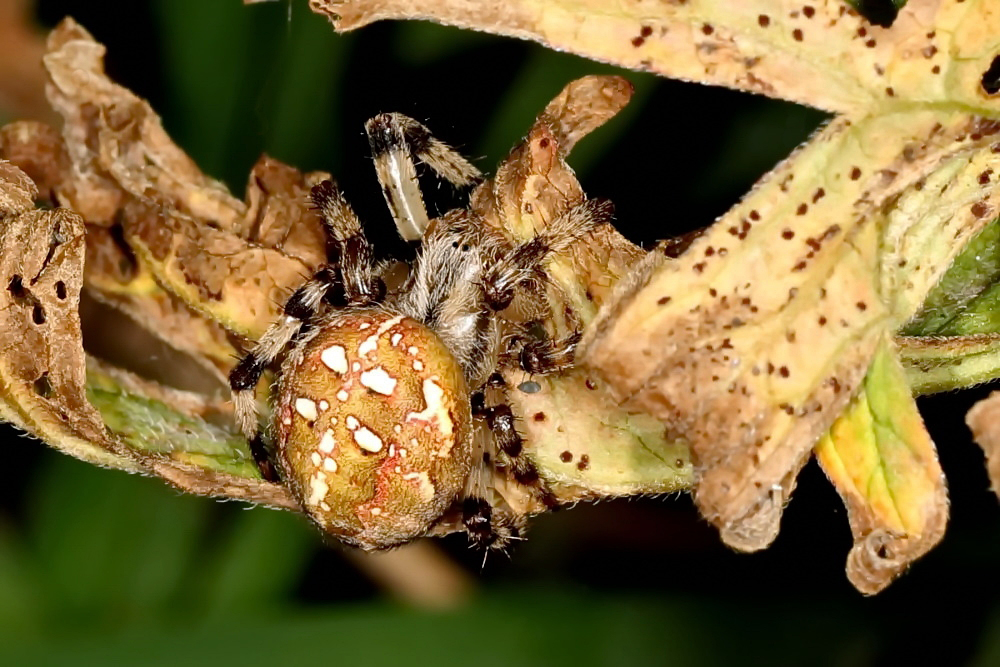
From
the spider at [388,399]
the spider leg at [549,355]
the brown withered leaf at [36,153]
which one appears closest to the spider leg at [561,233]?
the spider at [388,399]

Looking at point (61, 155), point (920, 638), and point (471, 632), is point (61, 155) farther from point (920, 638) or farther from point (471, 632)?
point (920, 638)

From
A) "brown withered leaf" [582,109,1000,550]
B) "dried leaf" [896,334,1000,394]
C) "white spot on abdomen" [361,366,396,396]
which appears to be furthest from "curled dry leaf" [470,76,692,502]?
"dried leaf" [896,334,1000,394]

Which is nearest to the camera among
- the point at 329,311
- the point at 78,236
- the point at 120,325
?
the point at 78,236

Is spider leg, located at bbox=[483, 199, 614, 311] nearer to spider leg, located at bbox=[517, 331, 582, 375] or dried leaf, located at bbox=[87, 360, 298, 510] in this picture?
spider leg, located at bbox=[517, 331, 582, 375]

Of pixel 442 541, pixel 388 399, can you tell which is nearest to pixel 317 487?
pixel 388 399

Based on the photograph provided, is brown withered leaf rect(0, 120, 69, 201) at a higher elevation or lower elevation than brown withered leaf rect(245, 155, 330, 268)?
lower

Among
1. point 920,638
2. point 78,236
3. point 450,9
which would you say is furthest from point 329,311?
point 920,638

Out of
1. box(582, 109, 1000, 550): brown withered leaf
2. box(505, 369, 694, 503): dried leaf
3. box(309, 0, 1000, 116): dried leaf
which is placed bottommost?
box(505, 369, 694, 503): dried leaf

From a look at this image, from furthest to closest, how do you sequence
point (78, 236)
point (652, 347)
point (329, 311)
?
point (329, 311), point (78, 236), point (652, 347)
